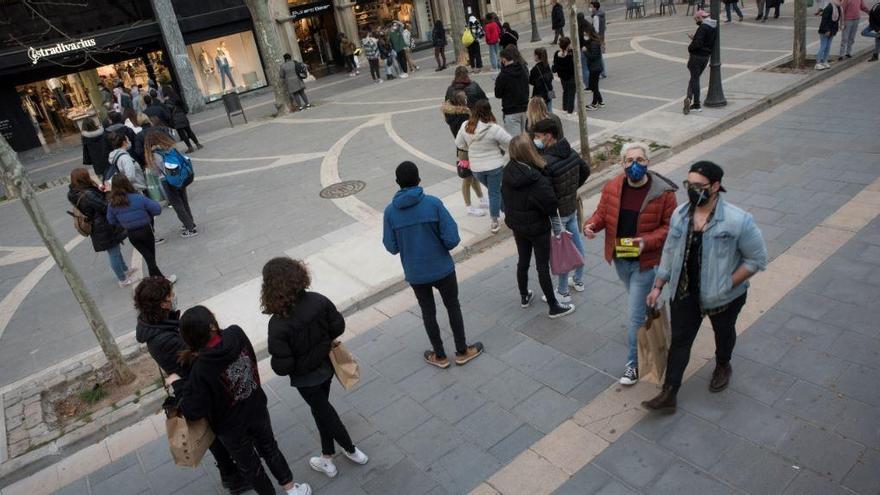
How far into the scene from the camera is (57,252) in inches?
229

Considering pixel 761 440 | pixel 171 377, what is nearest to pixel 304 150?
pixel 171 377

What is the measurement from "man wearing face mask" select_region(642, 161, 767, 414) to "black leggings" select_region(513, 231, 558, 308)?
59.9 inches

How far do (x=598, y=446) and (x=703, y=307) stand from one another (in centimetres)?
122

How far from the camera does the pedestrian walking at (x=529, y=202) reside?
5301 millimetres

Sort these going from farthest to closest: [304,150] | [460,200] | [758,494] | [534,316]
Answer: [304,150] → [460,200] → [534,316] → [758,494]

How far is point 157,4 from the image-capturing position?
21172 millimetres

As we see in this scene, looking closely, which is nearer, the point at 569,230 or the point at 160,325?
the point at 160,325

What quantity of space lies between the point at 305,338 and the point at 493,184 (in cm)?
431

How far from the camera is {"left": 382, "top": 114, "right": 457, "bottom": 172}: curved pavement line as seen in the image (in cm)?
1102

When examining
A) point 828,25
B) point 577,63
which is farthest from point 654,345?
point 828,25

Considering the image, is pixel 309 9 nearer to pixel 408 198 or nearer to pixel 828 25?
pixel 828 25

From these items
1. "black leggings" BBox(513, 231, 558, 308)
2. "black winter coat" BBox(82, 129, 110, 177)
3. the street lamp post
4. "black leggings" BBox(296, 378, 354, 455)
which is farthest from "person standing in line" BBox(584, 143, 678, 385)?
"black winter coat" BBox(82, 129, 110, 177)

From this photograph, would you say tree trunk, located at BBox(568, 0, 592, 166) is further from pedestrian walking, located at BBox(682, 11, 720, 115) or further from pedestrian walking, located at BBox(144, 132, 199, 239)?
pedestrian walking, located at BBox(144, 132, 199, 239)

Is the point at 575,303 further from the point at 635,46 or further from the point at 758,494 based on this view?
the point at 635,46
